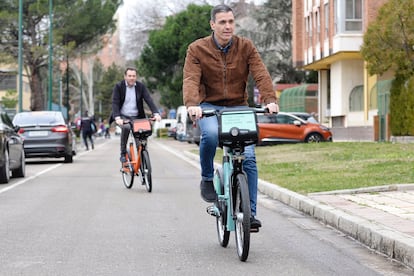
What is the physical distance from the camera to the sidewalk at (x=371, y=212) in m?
7.32

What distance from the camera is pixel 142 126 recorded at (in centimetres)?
1330

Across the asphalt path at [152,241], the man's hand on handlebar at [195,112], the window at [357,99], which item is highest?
the window at [357,99]

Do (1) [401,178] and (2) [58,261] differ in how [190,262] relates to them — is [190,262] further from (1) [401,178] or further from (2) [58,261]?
(1) [401,178]

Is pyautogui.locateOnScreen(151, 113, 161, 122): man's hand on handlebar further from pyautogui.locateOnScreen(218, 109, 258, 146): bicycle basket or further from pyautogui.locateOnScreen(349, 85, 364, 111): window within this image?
pyautogui.locateOnScreen(349, 85, 364, 111): window

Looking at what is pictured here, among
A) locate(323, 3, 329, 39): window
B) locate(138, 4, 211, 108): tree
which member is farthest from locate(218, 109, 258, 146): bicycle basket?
locate(138, 4, 211, 108): tree

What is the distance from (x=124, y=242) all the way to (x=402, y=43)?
2184 cm

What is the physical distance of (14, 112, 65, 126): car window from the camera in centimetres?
2431

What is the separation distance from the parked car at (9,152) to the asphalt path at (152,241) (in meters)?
2.39

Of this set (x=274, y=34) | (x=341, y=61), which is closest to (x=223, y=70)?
(x=341, y=61)

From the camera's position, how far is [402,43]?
92.6ft

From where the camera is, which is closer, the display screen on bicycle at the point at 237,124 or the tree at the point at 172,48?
the display screen on bicycle at the point at 237,124

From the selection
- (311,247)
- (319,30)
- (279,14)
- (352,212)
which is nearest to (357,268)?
(311,247)

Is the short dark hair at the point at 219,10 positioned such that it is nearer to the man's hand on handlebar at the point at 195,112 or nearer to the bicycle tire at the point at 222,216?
the man's hand on handlebar at the point at 195,112

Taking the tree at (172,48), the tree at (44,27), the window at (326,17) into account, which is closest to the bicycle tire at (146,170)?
the window at (326,17)
